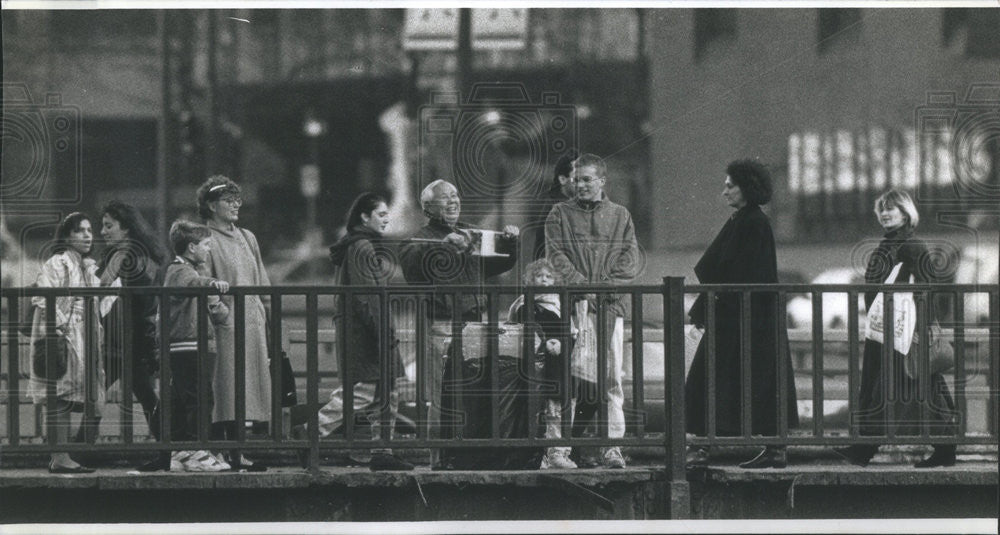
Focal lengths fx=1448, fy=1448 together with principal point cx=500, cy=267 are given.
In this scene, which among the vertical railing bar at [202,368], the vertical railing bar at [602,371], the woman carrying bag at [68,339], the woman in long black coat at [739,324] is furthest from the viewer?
the woman in long black coat at [739,324]

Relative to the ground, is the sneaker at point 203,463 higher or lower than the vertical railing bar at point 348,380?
lower

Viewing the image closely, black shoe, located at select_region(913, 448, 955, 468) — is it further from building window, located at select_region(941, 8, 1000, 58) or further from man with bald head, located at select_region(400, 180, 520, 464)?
man with bald head, located at select_region(400, 180, 520, 464)

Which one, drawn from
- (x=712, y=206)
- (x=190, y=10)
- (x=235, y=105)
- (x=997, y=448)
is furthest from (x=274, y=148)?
(x=997, y=448)

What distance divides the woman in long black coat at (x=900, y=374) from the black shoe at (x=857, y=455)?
10 mm

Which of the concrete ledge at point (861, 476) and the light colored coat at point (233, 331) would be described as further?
the light colored coat at point (233, 331)

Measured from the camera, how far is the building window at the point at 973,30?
23.5 feet

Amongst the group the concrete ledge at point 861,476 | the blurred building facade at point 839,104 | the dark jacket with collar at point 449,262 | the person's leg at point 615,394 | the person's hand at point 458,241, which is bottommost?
the concrete ledge at point 861,476

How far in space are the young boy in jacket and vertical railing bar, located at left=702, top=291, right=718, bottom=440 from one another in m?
2.36

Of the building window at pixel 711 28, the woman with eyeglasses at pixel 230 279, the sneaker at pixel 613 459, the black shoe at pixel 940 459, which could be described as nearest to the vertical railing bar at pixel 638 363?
the sneaker at pixel 613 459

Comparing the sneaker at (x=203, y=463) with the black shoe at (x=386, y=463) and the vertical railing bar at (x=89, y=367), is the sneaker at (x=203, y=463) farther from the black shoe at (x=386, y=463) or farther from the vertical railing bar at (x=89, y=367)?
the black shoe at (x=386, y=463)

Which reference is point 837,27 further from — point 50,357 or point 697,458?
point 50,357

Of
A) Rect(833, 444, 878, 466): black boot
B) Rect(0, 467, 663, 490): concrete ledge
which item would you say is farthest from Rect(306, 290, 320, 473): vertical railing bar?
→ Rect(833, 444, 878, 466): black boot

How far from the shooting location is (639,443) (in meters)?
7.00

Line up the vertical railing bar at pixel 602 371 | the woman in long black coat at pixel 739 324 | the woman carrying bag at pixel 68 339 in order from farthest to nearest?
the woman in long black coat at pixel 739 324 < the vertical railing bar at pixel 602 371 < the woman carrying bag at pixel 68 339
